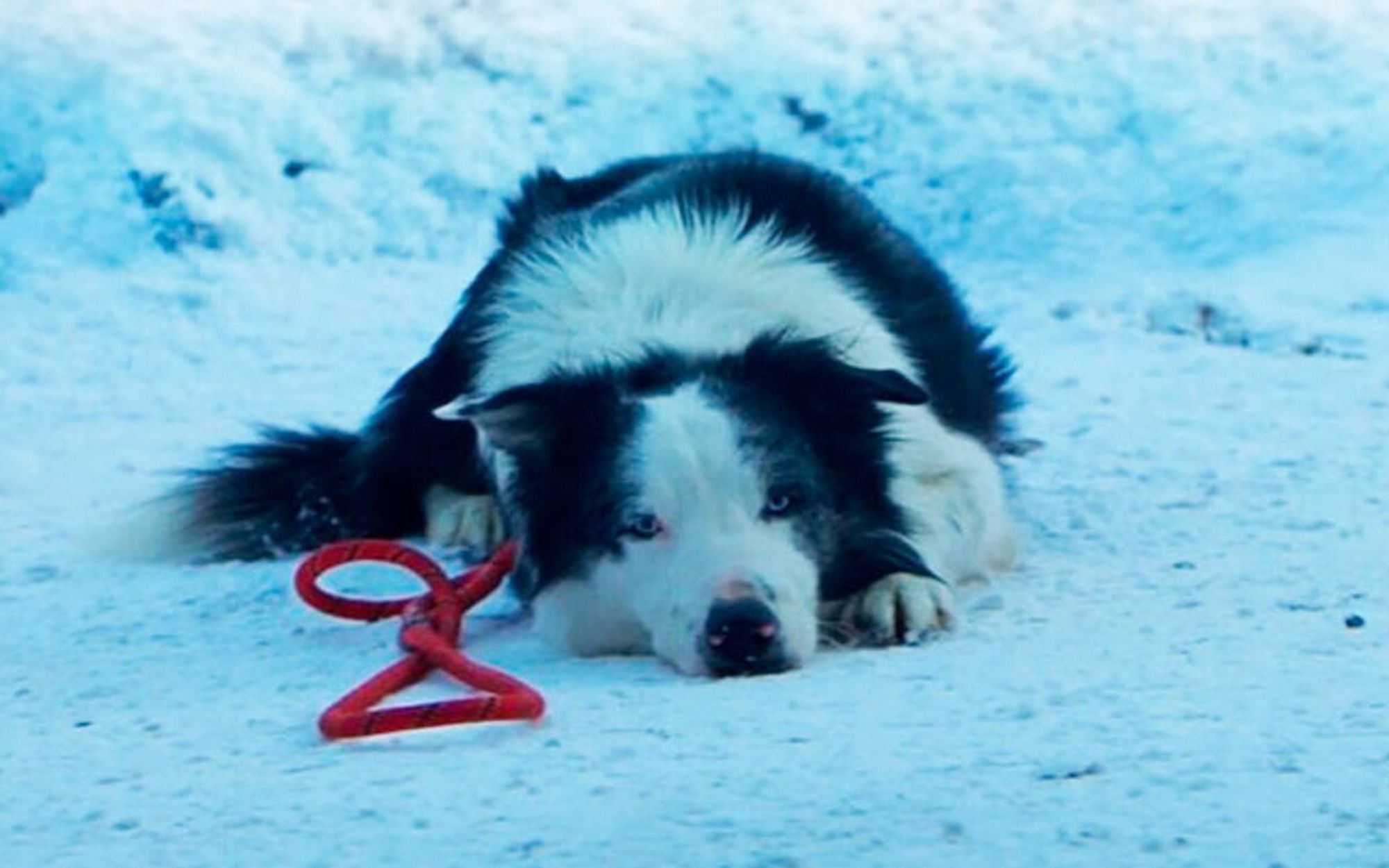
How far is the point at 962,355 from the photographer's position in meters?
5.82

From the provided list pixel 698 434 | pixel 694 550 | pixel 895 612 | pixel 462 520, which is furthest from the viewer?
pixel 462 520

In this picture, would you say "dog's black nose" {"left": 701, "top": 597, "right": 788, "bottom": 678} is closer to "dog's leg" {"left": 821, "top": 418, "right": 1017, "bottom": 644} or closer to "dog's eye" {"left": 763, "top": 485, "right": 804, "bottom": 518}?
"dog's eye" {"left": 763, "top": 485, "right": 804, "bottom": 518}

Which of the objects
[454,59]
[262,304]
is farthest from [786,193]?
[454,59]

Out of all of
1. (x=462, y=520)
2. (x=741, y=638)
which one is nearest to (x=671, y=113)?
(x=462, y=520)

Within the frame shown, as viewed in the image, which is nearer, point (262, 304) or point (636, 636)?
point (636, 636)

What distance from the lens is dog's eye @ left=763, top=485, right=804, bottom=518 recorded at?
4594 millimetres

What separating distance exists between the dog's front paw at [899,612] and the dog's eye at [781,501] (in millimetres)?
250

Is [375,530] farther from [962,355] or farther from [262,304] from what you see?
[262,304]

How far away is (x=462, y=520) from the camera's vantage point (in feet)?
19.4

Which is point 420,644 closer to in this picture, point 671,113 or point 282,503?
point 282,503

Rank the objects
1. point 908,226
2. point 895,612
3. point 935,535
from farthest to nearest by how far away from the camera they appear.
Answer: point 908,226 < point 935,535 < point 895,612

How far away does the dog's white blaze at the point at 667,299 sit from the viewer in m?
5.02

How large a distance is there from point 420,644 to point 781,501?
66 cm

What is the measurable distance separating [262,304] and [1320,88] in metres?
4.42
